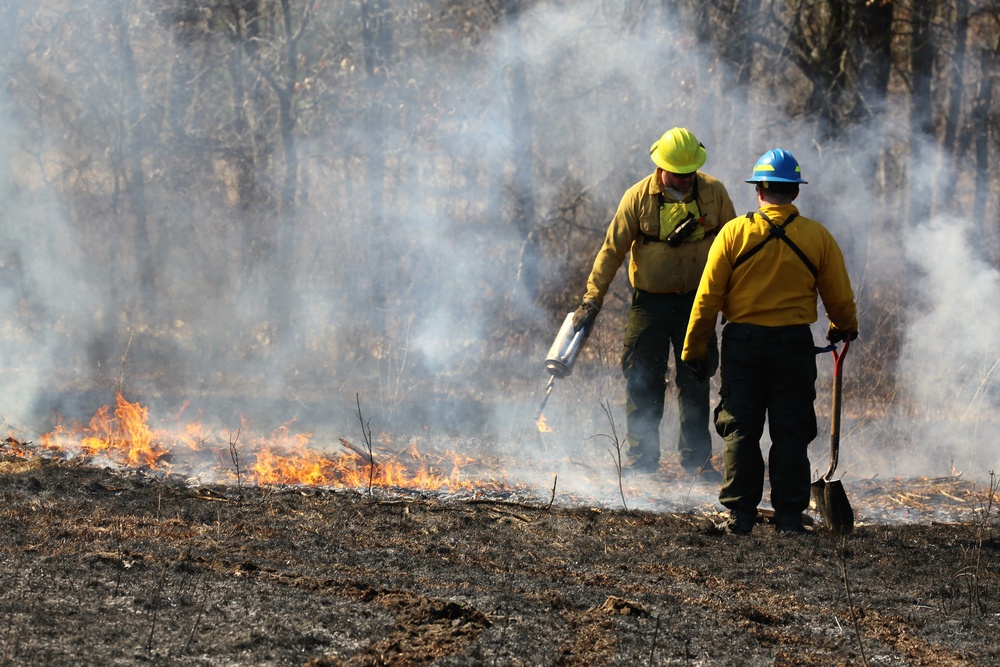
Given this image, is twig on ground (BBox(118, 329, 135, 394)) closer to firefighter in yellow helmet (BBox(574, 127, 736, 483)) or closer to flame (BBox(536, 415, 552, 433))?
flame (BBox(536, 415, 552, 433))

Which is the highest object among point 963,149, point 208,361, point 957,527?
point 963,149

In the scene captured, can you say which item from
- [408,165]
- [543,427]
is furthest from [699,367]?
[408,165]

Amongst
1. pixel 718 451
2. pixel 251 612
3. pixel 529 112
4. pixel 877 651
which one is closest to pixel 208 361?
pixel 529 112

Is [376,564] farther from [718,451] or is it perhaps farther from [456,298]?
[456,298]

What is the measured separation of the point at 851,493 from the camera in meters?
6.64

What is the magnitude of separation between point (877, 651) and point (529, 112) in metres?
8.34

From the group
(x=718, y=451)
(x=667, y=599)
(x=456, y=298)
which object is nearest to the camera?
(x=667, y=599)

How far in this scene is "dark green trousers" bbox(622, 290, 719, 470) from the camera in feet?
22.1

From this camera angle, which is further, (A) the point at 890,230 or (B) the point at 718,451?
(A) the point at 890,230

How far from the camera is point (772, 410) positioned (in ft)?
17.8

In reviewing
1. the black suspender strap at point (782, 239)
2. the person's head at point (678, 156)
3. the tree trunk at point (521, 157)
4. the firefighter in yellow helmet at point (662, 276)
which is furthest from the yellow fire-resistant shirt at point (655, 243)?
the tree trunk at point (521, 157)

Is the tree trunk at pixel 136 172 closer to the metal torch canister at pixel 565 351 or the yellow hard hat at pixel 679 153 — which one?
the metal torch canister at pixel 565 351

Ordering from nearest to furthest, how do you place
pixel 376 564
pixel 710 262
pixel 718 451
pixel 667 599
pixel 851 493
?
pixel 667 599
pixel 376 564
pixel 710 262
pixel 851 493
pixel 718 451

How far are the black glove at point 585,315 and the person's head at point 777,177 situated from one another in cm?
161
